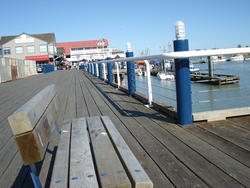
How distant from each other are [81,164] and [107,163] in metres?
0.18

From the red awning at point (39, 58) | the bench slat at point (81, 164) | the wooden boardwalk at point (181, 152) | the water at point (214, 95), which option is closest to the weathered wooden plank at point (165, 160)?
the wooden boardwalk at point (181, 152)

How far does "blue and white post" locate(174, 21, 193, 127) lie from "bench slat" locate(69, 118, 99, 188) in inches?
71.2

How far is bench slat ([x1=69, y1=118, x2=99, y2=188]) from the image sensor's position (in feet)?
5.26

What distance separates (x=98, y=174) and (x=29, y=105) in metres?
0.75

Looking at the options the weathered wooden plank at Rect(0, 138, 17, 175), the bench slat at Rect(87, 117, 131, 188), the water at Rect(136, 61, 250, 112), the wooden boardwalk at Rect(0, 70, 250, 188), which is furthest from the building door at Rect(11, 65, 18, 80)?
the bench slat at Rect(87, 117, 131, 188)

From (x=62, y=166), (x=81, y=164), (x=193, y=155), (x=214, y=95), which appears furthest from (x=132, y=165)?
(x=214, y=95)

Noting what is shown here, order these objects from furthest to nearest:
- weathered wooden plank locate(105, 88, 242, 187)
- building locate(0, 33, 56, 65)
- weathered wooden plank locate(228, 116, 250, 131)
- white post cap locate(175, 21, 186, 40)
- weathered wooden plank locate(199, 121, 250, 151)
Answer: building locate(0, 33, 56, 65) < white post cap locate(175, 21, 186, 40) < weathered wooden plank locate(228, 116, 250, 131) < weathered wooden plank locate(199, 121, 250, 151) < weathered wooden plank locate(105, 88, 242, 187)

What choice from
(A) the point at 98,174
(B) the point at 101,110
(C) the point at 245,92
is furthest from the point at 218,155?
(C) the point at 245,92

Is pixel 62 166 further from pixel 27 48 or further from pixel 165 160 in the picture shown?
pixel 27 48

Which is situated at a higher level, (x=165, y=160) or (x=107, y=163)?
(x=107, y=163)

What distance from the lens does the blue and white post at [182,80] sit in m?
4.02

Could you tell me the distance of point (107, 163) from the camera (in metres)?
1.85

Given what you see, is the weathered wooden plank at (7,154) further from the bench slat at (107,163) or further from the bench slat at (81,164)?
the bench slat at (107,163)

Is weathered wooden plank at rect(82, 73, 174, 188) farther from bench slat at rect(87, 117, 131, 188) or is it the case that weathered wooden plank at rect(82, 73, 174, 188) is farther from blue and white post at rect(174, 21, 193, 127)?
blue and white post at rect(174, 21, 193, 127)
